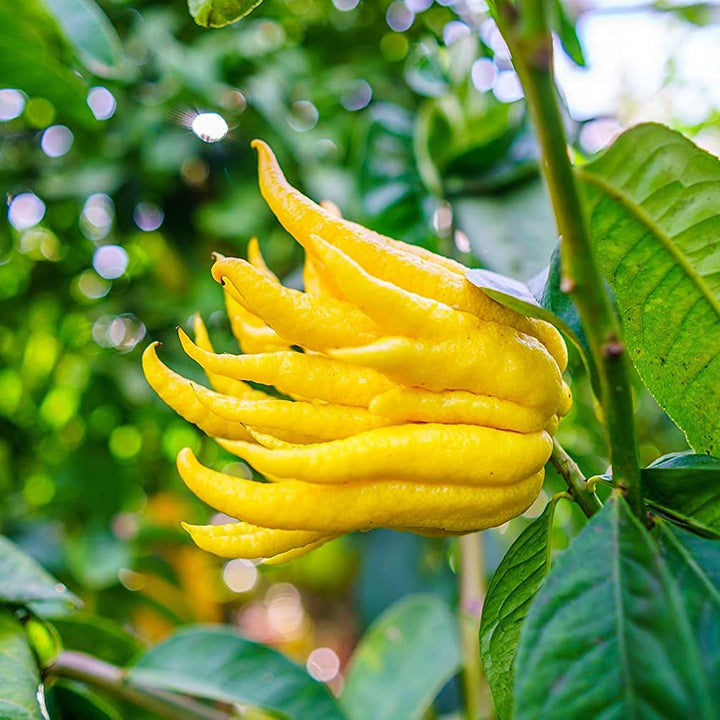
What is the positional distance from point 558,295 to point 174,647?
0.51 m

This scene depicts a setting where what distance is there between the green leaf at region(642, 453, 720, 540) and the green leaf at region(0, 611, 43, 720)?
35 centimetres

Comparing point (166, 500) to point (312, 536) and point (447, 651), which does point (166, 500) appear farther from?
point (312, 536)

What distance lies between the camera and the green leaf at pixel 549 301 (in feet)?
1.17

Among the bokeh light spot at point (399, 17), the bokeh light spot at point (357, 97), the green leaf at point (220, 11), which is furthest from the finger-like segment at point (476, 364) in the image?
the bokeh light spot at point (399, 17)

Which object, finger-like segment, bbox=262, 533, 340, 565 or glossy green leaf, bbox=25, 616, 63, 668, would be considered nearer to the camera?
finger-like segment, bbox=262, 533, 340, 565

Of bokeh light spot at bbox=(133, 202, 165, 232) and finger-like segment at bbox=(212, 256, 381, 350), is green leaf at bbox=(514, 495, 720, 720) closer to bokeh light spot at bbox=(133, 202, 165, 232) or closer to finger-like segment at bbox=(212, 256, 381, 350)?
finger-like segment at bbox=(212, 256, 381, 350)

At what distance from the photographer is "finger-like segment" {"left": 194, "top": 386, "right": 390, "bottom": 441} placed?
365 mm

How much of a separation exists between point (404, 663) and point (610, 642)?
704 mm

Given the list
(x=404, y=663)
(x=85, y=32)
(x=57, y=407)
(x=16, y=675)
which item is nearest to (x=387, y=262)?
(x=16, y=675)

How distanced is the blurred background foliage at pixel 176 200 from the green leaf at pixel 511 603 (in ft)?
1.38

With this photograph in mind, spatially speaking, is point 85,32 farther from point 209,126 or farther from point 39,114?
point 39,114

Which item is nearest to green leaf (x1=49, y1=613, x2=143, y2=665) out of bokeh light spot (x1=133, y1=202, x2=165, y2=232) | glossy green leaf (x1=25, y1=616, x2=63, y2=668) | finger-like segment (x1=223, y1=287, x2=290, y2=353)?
glossy green leaf (x1=25, y1=616, x2=63, y2=668)

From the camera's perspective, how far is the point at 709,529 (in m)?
0.36

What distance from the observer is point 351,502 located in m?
0.36
